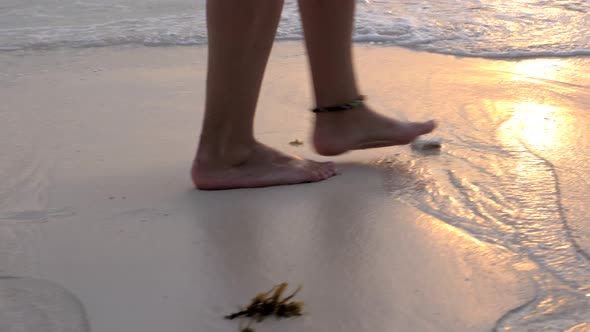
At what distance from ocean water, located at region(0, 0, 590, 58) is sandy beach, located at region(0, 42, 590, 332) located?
601mm

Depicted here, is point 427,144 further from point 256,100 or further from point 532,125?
point 256,100

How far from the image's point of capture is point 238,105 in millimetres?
1914

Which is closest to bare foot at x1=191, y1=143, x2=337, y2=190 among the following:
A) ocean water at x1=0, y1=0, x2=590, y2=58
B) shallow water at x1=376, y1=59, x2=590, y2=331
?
shallow water at x1=376, y1=59, x2=590, y2=331

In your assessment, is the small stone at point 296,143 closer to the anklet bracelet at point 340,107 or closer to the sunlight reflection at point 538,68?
the anklet bracelet at point 340,107

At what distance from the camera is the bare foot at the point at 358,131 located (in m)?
2.08

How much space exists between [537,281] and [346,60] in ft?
2.75

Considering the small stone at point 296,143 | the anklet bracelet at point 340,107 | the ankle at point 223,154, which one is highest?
the anklet bracelet at point 340,107

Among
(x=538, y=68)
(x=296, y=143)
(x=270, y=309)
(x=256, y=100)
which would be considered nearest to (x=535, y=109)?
(x=538, y=68)

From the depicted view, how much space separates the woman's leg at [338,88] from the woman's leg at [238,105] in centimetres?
13

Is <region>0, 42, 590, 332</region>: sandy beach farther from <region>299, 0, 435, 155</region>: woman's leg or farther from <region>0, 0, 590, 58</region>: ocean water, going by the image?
<region>0, 0, 590, 58</region>: ocean water

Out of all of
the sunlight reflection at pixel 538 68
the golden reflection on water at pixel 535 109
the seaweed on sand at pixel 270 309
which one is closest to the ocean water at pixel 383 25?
the sunlight reflection at pixel 538 68

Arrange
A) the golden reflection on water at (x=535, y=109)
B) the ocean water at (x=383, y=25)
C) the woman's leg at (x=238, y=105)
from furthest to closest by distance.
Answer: the ocean water at (x=383, y=25) → the golden reflection on water at (x=535, y=109) → the woman's leg at (x=238, y=105)

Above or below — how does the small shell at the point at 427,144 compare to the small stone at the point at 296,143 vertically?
above

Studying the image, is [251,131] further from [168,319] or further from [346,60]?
[168,319]
